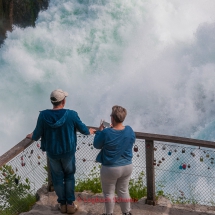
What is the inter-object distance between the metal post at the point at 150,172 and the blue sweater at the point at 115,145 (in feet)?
2.06

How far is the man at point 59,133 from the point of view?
329 cm

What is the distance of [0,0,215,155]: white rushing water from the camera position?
1075 centimetres

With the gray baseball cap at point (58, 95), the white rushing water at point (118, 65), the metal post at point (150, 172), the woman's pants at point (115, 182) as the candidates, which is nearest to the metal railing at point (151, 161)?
the metal post at point (150, 172)

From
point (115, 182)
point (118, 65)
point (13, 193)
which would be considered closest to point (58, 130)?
point (115, 182)

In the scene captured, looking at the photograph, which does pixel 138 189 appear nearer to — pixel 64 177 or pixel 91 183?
pixel 91 183

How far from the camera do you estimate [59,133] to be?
3338 millimetres

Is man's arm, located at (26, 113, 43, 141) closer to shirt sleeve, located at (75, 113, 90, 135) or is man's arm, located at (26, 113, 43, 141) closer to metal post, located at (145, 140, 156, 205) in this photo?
shirt sleeve, located at (75, 113, 90, 135)

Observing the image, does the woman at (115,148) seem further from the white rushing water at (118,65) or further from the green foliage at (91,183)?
the white rushing water at (118,65)

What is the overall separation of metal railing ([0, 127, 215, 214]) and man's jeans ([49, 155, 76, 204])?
0.34 m

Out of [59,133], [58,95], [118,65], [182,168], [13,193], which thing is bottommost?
[13,193]

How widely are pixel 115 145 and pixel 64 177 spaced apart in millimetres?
774

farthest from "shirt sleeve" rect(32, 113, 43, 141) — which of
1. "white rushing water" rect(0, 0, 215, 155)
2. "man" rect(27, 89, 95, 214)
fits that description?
"white rushing water" rect(0, 0, 215, 155)

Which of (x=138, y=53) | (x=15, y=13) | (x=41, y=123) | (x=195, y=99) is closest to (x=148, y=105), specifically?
(x=195, y=99)

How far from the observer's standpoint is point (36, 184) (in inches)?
167
